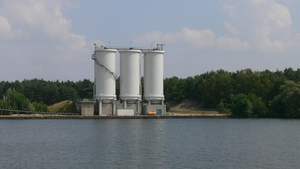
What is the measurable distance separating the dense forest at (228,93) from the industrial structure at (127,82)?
16616 mm

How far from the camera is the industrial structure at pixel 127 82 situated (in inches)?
3846

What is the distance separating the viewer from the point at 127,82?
99812 millimetres

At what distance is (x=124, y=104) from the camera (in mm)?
99438

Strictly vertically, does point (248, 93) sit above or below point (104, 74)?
below

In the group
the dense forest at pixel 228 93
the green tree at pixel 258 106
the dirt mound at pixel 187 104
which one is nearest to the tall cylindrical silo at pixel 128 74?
the dense forest at pixel 228 93

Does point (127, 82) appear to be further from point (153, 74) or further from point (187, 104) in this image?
point (187, 104)

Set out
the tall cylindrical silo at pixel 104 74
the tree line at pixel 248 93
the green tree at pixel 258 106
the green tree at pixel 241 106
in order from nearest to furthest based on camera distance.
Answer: the tall cylindrical silo at pixel 104 74, the tree line at pixel 248 93, the green tree at pixel 241 106, the green tree at pixel 258 106

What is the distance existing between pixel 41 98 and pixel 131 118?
54355mm

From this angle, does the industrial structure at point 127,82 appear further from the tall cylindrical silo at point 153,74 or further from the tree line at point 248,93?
the tree line at point 248,93

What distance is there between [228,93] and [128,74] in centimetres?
3479
